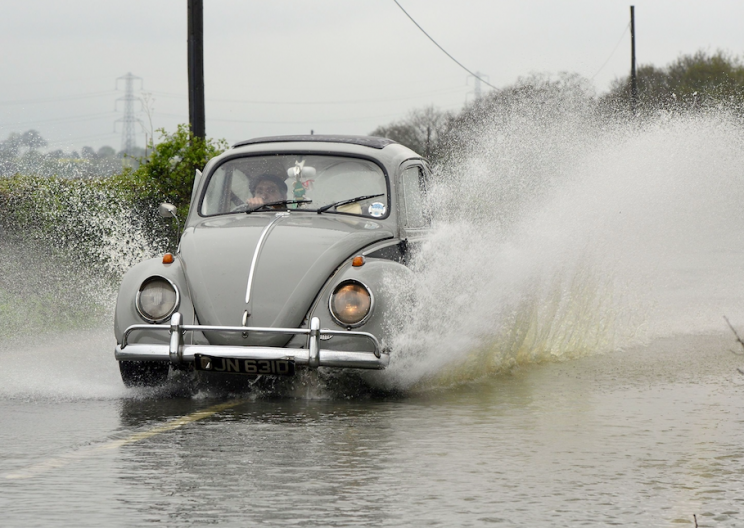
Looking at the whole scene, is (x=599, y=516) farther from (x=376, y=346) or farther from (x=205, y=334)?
(x=205, y=334)

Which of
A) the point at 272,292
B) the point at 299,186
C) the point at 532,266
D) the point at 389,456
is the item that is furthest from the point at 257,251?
the point at 532,266

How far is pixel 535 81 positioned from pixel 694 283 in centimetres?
802

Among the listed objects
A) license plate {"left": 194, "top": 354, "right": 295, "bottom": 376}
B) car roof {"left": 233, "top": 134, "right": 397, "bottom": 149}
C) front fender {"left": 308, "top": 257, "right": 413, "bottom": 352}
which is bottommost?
license plate {"left": 194, "top": 354, "right": 295, "bottom": 376}

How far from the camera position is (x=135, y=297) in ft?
30.1

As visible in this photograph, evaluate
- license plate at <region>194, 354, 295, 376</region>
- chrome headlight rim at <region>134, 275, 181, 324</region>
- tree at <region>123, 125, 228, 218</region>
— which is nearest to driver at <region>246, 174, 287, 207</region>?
chrome headlight rim at <region>134, 275, 181, 324</region>

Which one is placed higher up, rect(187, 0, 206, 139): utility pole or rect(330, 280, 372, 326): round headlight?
rect(187, 0, 206, 139): utility pole

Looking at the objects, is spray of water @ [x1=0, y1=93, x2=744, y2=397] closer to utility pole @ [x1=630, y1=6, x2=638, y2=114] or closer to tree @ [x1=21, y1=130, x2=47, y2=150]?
tree @ [x1=21, y1=130, x2=47, y2=150]

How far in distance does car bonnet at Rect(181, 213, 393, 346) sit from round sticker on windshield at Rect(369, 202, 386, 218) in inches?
24.9

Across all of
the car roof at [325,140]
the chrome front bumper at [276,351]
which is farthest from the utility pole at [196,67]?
the chrome front bumper at [276,351]

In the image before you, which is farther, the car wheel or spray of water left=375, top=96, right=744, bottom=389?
spray of water left=375, top=96, right=744, bottom=389

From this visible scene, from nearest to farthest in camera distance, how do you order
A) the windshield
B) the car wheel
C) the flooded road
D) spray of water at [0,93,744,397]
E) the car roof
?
the flooded road
the car wheel
spray of water at [0,93,744,397]
the windshield
the car roof

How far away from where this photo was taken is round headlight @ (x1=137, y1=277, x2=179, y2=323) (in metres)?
9.05

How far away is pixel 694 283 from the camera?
1827 centimetres

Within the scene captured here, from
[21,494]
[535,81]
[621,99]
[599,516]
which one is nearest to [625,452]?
[599,516]
